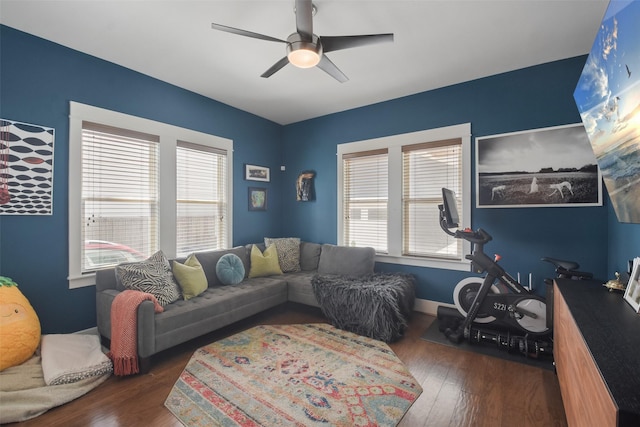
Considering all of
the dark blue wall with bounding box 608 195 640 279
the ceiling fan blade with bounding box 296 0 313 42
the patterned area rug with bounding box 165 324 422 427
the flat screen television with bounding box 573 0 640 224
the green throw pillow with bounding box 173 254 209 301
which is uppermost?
the ceiling fan blade with bounding box 296 0 313 42

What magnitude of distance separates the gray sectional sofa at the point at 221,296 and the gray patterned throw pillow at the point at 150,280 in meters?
0.10

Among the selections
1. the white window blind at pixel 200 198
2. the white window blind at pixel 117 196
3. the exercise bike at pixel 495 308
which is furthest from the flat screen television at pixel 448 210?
the white window blind at pixel 117 196

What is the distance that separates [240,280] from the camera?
3.59 meters

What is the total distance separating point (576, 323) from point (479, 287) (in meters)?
1.70

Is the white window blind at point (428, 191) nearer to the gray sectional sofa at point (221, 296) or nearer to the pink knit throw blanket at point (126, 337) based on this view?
the gray sectional sofa at point (221, 296)

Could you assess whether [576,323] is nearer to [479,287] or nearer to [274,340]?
[479,287]

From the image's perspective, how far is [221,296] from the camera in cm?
307

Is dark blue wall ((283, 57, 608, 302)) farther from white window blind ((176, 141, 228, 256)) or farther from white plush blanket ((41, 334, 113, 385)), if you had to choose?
white plush blanket ((41, 334, 113, 385))

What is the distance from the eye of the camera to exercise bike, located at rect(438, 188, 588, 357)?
264 centimetres

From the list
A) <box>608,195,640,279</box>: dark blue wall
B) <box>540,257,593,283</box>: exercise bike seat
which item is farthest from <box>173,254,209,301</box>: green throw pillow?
<box>608,195,640,279</box>: dark blue wall

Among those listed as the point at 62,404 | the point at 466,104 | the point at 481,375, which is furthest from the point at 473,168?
the point at 62,404

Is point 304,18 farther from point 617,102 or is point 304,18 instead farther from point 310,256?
point 310,256

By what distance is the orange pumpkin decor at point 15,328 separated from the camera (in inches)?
81.6

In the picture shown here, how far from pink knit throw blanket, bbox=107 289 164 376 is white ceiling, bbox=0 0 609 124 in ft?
7.33
